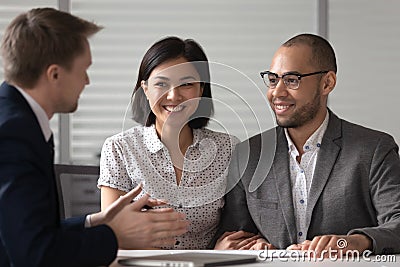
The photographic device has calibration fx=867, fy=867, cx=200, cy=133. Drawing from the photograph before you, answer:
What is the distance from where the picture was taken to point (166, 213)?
5.91 ft

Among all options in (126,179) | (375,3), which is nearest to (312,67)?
(126,179)

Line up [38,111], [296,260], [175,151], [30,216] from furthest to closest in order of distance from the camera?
1. [175,151]
2. [296,260]
3. [38,111]
4. [30,216]

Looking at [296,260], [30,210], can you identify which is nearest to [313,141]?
[296,260]

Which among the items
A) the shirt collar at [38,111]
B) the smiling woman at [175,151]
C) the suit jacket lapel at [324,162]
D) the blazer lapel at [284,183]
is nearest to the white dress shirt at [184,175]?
the smiling woman at [175,151]

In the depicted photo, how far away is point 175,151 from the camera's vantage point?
257cm

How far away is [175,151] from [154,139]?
0.07m

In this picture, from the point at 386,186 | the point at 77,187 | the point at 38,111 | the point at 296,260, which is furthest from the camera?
the point at 77,187

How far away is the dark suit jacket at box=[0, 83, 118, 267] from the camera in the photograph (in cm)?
157

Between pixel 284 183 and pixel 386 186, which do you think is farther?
pixel 284 183

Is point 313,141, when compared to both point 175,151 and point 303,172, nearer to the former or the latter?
point 303,172

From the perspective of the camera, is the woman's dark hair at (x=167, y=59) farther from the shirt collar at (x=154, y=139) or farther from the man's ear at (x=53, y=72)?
the man's ear at (x=53, y=72)

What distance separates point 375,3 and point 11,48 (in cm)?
253

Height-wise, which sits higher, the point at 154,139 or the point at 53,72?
the point at 53,72

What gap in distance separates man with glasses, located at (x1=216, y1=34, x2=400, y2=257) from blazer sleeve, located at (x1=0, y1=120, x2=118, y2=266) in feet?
2.69
